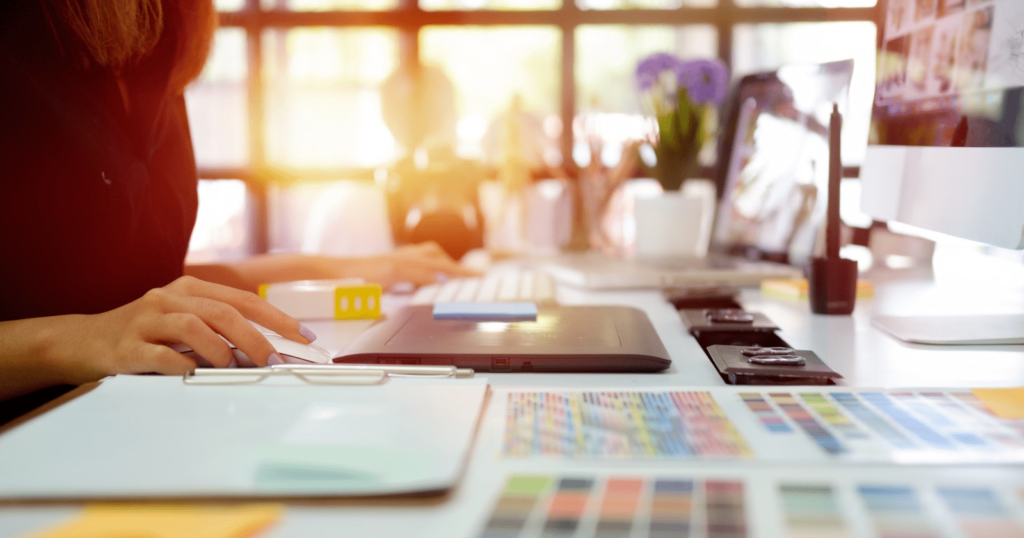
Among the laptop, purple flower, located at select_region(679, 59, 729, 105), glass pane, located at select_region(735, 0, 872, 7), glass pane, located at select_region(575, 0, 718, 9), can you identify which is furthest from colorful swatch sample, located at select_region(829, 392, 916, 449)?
glass pane, located at select_region(735, 0, 872, 7)

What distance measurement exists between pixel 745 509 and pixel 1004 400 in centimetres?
28

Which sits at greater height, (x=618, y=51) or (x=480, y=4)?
(x=480, y=4)

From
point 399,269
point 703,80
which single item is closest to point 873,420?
point 399,269

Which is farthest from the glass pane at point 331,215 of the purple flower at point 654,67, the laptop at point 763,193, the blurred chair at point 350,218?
the purple flower at point 654,67

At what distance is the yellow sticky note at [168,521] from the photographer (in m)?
0.31

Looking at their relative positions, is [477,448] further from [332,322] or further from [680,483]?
[332,322]

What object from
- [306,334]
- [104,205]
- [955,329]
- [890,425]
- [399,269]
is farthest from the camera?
[399,269]

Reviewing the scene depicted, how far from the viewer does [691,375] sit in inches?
23.5

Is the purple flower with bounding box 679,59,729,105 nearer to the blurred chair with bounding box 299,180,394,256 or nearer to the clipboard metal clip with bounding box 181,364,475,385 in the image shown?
the clipboard metal clip with bounding box 181,364,475,385

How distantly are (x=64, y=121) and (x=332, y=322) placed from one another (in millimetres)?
377

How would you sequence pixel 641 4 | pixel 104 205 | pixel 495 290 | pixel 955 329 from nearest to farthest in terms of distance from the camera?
pixel 955 329, pixel 104 205, pixel 495 290, pixel 641 4

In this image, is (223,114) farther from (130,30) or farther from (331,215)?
(130,30)

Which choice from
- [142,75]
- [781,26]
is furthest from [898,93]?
[781,26]

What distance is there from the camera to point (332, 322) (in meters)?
0.85
